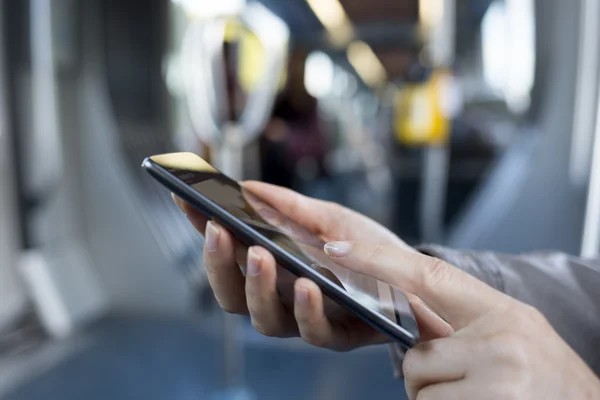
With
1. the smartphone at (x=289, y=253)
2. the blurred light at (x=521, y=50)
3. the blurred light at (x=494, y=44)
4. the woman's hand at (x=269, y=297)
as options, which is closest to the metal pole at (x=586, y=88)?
the blurred light at (x=521, y=50)

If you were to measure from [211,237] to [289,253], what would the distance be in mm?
79

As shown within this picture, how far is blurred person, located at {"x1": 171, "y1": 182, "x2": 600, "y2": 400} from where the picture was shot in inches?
14.1

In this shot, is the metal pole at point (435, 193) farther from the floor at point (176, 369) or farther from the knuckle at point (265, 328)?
the knuckle at point (265, 328)

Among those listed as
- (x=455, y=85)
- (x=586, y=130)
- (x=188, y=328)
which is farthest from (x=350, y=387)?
(x=455, y=85)

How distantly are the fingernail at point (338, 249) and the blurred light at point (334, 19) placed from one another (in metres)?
2.34

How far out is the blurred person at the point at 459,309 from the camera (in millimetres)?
358

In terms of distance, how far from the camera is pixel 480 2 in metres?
3.07

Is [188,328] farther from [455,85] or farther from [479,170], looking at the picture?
[479,170]

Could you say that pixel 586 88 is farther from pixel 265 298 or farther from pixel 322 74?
pixel 322 74

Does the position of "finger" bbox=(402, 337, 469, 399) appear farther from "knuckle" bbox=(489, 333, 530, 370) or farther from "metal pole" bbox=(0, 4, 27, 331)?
"metal pole" bbox=(0, 4, 27, 331)

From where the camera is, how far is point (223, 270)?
520 millimetres

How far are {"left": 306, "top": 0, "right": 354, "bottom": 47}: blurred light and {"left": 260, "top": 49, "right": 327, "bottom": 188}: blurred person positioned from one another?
0.33 meters

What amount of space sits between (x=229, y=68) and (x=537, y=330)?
150 centimetres

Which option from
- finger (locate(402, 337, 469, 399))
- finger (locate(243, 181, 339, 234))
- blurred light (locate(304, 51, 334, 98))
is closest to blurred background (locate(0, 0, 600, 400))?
finger (locate(243, 181, 339, 234))
